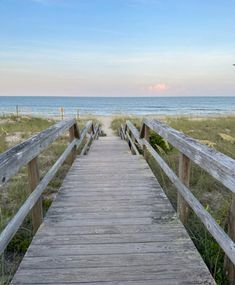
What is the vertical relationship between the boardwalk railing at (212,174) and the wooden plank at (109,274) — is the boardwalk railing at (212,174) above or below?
above

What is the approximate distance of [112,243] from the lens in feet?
8.67

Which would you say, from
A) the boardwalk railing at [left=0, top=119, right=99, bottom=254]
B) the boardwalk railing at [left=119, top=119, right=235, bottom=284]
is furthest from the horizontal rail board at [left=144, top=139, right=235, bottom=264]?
the boardwalk railing at [left=0, top=119, right=99, bottom=254]

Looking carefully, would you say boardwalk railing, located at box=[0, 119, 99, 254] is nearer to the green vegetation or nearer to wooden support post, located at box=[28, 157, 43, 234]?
wooden support post, located at box=[28, 157, 43, 234]

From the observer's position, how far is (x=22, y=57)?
63625 millimetres

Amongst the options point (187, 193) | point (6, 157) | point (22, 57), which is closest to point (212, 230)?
point (187, 193)

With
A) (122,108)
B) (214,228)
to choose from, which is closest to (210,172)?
(214,228)

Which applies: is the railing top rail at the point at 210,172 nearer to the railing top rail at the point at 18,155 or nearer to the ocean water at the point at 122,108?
the railing top rail at the point at 18,155

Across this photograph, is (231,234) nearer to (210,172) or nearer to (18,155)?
(210,172)

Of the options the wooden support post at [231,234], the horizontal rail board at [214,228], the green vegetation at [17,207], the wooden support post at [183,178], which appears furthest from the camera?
the wooden support post at [183,178]

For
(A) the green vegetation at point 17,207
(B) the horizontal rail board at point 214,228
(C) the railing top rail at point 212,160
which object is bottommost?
(A) the green vegetation at point 17,207

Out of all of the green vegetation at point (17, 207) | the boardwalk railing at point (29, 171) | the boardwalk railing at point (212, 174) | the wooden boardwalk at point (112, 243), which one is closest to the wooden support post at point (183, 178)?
the boardwalk railing at point (212, 174)

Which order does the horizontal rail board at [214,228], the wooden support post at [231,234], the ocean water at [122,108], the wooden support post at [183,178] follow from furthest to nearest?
the ocean water at [122,108], the wooden support post at [183,178], the wooden support post at [231,234], the horizontal rail board at [214,228]

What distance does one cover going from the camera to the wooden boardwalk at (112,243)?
2.17 meters

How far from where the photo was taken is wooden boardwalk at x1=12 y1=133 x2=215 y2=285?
2.17 metres
